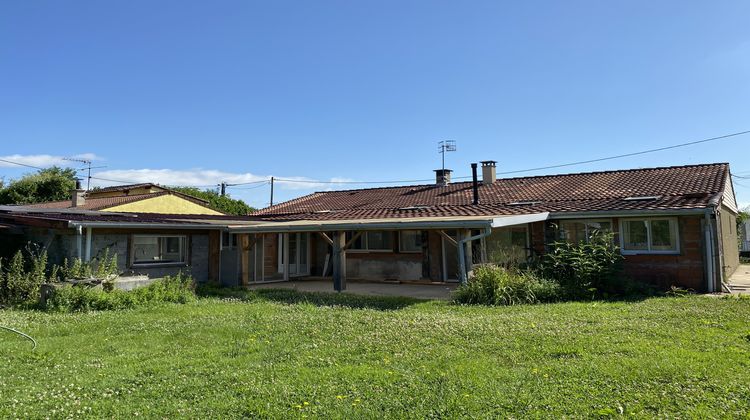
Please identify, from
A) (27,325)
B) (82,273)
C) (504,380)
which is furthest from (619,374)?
(82,273)

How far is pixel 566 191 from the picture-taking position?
1923cm

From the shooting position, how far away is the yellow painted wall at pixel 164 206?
25219 millimetres

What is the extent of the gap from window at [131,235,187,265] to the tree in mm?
27021

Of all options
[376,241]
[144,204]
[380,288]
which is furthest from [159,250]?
[144,204]

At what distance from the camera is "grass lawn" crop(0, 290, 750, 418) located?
4922 mm

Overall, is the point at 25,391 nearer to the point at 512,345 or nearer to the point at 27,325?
the point at 27,325

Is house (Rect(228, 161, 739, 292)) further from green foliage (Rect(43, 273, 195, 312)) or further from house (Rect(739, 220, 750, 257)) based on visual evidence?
house (Rect(739, 220, 750, 257))

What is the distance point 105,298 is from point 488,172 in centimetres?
1670

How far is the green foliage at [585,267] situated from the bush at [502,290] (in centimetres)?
69

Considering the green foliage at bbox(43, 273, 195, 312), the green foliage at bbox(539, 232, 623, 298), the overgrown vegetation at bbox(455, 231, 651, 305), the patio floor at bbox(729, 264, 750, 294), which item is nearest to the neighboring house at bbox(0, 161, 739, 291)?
the patio floor at bbox(729, 264, 750, 294)

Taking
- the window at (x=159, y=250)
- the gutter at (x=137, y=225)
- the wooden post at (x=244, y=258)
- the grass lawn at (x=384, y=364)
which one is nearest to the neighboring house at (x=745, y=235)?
the grass lawn at (x=384, y=364)

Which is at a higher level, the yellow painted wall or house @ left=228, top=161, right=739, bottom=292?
the yellow painted wall

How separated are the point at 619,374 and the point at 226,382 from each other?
4347 millimetres

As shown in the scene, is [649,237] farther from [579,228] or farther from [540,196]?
[540,196]
